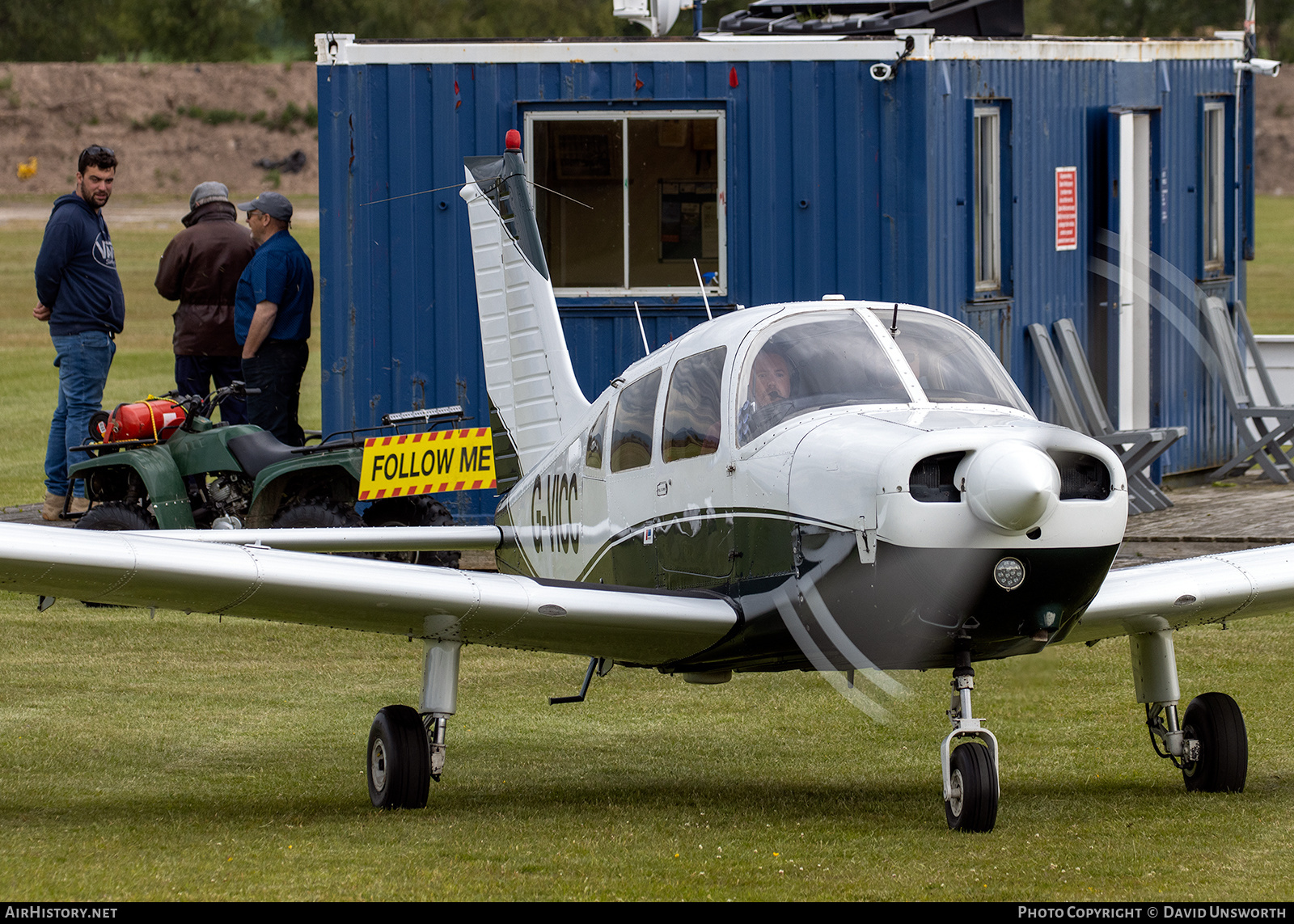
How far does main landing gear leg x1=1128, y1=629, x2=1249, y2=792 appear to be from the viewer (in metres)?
7.30

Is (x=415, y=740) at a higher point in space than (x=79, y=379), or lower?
lower

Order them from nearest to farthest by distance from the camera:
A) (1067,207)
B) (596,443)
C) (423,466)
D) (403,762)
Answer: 1. (403,762)
2. (596,443)
3. (423,466)
4. (1067,207)

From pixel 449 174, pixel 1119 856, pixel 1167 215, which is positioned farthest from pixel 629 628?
pixel 1167 215

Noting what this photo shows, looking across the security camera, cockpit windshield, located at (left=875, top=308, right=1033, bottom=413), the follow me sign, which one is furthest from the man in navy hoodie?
the security camera

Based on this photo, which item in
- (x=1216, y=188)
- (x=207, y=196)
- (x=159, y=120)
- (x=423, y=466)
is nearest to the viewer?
(x=423, y=466)

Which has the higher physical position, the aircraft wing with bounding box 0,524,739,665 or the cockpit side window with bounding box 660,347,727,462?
the cockpit side window with bounding box 660,347,727,462

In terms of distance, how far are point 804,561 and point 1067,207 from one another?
8858 mm

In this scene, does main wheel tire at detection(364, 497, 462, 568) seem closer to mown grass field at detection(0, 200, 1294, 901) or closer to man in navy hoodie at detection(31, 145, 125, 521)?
mown grass field at detection(0, 200, 1294, 901)

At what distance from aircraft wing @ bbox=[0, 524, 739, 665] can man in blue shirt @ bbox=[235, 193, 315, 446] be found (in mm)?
5758

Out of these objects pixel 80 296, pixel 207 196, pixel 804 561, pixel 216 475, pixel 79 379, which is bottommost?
pixel 216 475

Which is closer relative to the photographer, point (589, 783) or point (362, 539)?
point (589, 783)

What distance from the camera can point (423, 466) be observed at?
11.5 metres

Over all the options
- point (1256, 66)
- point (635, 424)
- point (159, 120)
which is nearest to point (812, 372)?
point (635, 424)

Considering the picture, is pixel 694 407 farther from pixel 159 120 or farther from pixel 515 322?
pixel 159 120
